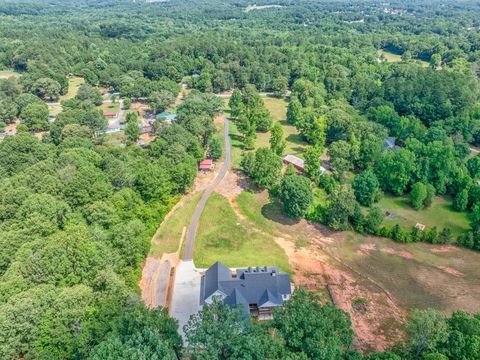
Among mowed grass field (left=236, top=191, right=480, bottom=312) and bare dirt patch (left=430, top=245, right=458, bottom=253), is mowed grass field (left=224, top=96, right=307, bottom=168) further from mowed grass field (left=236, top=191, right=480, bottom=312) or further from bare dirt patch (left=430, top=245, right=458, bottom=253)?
bare dirt patch (left=430, top=245, right=458, bottom=253)

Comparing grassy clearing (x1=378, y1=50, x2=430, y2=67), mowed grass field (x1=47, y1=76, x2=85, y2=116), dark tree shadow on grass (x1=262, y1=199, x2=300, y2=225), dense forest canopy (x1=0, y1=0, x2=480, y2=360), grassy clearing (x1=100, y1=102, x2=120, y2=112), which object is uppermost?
dense forest canopy (x1=0, y1=0, x2=480, y2=360)

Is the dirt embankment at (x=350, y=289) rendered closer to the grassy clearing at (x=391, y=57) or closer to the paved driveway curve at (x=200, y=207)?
the paved driveway curve at (x=200, y=207)

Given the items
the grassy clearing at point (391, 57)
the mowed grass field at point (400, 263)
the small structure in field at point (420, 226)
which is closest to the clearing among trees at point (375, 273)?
the mowed grass field at point (400, 263)

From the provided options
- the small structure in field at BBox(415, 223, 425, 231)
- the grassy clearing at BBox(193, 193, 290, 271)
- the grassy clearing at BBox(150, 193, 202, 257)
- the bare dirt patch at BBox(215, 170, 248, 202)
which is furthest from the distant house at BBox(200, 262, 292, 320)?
the small structure in field at BBox(415, 223, 425, 231)

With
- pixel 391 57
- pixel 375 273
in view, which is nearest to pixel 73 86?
pixel 375 273

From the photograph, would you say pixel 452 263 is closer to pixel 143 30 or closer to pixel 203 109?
pixel 203 109

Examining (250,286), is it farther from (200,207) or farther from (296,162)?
(296,162)

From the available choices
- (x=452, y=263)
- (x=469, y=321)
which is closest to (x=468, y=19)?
(x=452, y=263)
